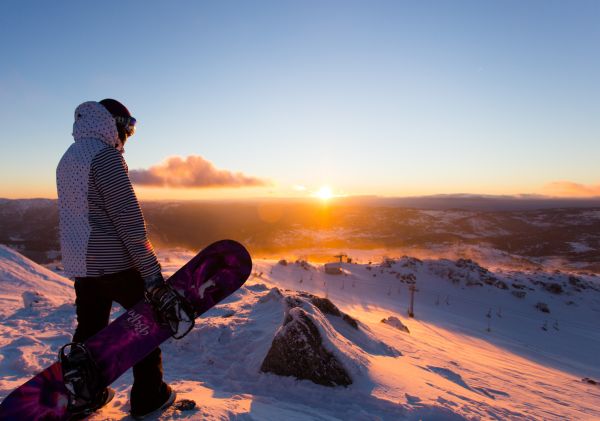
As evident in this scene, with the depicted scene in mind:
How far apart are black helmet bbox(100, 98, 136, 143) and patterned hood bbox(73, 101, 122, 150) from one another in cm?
7

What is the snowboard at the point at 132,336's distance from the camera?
2441 millimetres

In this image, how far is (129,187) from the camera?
246 centimetres

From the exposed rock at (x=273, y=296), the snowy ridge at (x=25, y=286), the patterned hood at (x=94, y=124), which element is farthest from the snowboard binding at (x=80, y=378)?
the snowy ridge at (x=25, y=286)

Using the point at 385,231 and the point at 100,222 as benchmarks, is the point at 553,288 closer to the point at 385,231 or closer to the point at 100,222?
the point at 100,222

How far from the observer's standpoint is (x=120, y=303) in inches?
106

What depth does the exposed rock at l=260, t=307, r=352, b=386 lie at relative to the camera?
399 centimetres

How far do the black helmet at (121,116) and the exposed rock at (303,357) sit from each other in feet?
9.79

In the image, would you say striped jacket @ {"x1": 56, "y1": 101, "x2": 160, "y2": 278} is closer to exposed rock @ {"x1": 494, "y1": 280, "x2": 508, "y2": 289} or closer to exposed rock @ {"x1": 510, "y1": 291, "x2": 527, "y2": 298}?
exposed rock @ {"x1": 510, "y1": 291, "x2": 527, "y2": 298}

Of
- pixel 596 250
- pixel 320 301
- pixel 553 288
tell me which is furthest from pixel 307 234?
pixel 320 301

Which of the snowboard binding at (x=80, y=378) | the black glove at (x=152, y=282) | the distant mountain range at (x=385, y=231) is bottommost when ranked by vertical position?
the distant mountain range at (x=385, y=231)

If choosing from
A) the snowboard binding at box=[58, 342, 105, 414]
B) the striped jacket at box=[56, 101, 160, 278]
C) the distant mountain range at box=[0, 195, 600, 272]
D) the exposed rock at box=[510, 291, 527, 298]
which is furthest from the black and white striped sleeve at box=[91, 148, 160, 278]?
the distant mountain range at box=[0, 195, 600, 272]

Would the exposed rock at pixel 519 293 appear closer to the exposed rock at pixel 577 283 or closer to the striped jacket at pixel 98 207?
the exposed rock at pixel 577 283

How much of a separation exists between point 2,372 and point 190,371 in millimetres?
2149

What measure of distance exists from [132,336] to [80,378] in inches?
16.4
